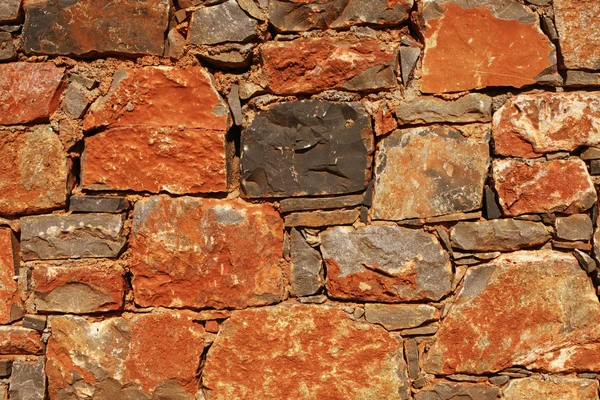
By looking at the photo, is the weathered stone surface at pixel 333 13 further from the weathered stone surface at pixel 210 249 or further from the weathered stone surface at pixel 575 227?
the weathered stone surface at pixel 575 227

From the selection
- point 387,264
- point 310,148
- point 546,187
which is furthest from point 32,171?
point 546,187

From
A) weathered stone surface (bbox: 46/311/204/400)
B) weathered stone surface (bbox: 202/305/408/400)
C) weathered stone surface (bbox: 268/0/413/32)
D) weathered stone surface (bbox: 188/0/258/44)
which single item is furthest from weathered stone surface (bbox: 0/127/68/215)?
weathered stone surface (bbox: 268/0/413/32)

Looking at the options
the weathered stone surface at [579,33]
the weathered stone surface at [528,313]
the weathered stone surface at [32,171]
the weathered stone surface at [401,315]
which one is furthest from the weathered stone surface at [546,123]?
the weathered stone surface at [32,171]

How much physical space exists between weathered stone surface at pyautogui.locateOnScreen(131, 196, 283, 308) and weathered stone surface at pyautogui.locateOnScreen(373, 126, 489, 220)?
1.44 ft

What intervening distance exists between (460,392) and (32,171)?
1709mm

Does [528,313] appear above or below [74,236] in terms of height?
below

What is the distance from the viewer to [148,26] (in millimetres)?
2086

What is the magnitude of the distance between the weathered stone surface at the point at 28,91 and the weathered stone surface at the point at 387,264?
111cm

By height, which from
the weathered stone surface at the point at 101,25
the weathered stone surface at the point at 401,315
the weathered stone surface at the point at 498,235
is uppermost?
the weathered stone surface at the point at 101,25

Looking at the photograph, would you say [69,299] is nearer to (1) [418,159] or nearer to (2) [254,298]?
(2) [254,298]

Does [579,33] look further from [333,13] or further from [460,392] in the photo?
[460,392]

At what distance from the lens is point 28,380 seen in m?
2.14

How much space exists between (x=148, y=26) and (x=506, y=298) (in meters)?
1.57

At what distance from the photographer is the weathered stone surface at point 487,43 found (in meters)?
2.01
